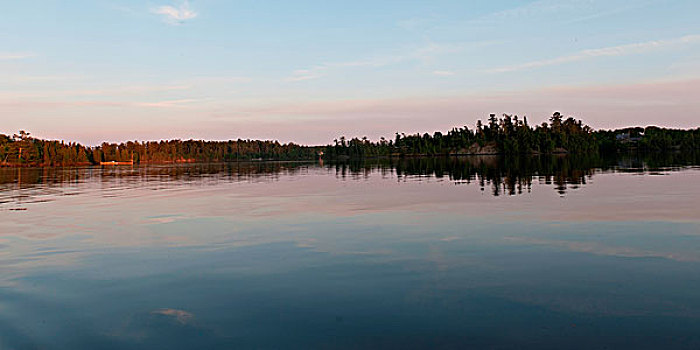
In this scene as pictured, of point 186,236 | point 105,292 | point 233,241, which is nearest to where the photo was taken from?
point 105,292

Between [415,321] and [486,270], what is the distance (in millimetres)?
4697

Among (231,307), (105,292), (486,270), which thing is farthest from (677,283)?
(105,292)

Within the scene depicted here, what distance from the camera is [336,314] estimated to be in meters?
10.2

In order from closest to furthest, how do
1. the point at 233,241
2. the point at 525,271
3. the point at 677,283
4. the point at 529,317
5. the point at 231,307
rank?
1. the point at 529,317
2. the point at 231,307
3. the point at 677,283
4. the point at 525,271
5. the point at 233,241

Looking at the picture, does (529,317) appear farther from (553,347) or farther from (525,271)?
(525,271)

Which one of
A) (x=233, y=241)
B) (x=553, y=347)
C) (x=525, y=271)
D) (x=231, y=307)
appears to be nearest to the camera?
(x=553, y=347)

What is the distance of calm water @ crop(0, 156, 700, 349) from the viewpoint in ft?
29.9

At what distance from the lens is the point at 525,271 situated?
1334cm

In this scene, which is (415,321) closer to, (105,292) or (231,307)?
(231,307)

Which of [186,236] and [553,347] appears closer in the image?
[553,347]

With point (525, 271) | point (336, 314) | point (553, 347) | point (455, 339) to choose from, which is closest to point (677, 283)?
point (525, 271)

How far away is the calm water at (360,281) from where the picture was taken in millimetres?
9117

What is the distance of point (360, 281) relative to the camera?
12836mm

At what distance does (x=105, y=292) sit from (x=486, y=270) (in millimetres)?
10511
